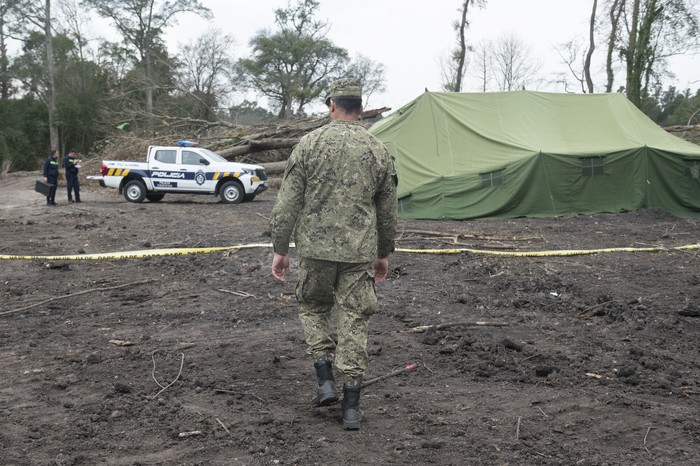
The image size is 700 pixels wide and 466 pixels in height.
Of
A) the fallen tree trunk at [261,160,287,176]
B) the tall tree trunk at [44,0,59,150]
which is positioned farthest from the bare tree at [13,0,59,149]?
the fallen tree trunk at [261,160,287,176]

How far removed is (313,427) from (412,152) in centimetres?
1296

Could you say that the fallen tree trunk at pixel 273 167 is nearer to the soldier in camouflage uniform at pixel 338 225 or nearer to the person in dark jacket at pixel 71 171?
the person in dark jacket at pixel 71 171

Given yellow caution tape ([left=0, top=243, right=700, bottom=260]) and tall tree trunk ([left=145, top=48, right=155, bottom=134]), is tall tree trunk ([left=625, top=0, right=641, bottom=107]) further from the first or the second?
tall tree trunk ([left=145, top=48, right=155, bottom=134])

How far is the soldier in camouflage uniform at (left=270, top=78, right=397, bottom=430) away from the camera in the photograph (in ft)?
12.7

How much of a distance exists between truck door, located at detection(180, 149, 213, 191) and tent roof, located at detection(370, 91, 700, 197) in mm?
5332

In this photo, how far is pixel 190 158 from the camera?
63.6 feet

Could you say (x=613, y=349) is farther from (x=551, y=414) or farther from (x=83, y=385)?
(x=83, y=385)

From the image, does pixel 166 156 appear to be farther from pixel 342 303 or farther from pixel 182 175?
pixel 342 303

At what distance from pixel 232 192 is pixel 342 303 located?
15945mm

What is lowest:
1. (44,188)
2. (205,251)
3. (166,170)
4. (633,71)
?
(205,251)

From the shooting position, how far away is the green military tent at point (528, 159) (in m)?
15.5

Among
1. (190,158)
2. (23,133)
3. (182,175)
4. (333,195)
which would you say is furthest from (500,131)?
(23,133)

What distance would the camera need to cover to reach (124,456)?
333 centimetres

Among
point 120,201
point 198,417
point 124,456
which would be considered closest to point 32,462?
point 124,456
